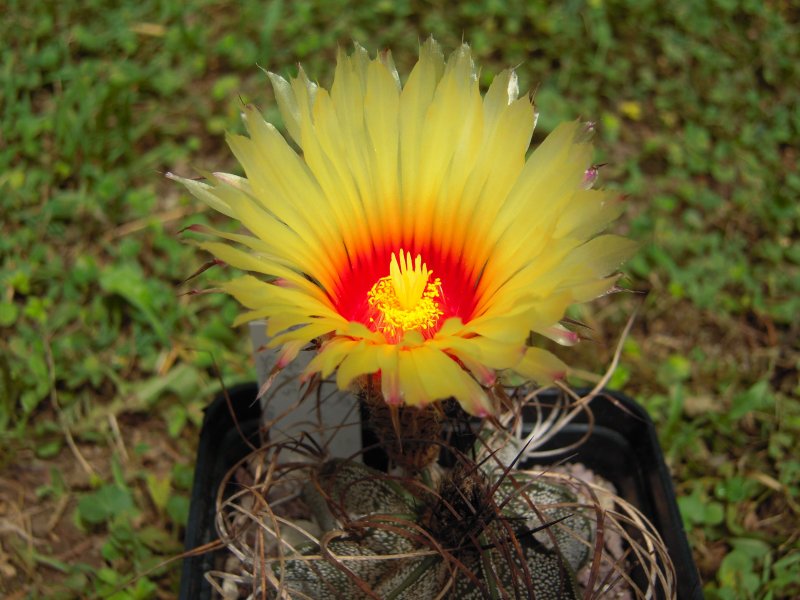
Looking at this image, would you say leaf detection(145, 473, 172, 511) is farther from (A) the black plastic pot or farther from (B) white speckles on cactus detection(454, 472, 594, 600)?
(B) white speckles on cactus detection(454, 472, 594, 600)

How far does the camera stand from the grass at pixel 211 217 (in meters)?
1.39

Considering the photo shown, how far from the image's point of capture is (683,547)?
3.47 feet

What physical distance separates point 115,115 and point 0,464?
2.38ft

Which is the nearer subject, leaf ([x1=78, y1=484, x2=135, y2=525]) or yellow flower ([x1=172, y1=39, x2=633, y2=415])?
yellow flower ([x1=172, y1=39, x2=633, y2=415])

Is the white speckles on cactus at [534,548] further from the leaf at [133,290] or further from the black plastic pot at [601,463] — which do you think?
the leaf at [133,290]

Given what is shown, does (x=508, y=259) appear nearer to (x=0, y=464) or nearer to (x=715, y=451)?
(x=715, y=451)

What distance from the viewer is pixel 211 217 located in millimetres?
1757

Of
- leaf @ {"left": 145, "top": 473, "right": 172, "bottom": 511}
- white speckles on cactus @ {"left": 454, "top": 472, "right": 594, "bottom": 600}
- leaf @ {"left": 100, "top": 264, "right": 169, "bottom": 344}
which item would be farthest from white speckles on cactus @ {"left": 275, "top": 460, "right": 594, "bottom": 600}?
leaf @ {"left": 100, "top": 264, "right": 169, "bottom": 344}

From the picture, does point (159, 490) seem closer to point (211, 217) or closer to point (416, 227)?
point (211, 217)

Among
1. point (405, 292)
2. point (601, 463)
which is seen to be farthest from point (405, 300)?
point (601, 463)

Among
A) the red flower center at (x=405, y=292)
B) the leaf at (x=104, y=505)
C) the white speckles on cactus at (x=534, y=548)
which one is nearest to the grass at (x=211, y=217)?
the leaf at (x=104, y=505)

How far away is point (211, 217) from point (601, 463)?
2.88 feet

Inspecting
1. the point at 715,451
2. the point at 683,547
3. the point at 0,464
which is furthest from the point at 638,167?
the point at 0,464

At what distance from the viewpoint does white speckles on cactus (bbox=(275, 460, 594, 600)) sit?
90 centimetres
